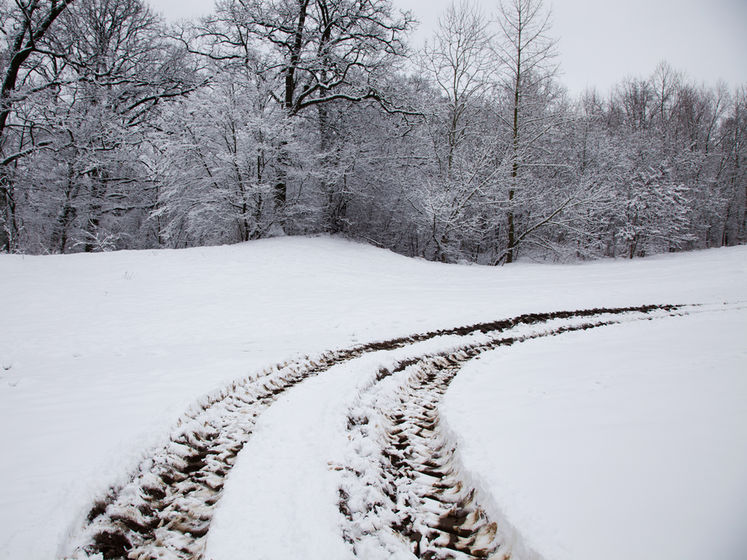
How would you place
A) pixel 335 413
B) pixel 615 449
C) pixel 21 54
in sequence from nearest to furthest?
1. pixel 615 449
2. pixel 335 413
3. pixel 21 54

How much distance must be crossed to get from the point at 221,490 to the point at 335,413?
4.05 feet

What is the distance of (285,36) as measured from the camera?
17.0 meters

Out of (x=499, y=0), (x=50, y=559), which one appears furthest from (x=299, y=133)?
(x=50, y=559)

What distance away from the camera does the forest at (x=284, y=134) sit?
13578 millimetres

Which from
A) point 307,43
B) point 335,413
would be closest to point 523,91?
point 307,43

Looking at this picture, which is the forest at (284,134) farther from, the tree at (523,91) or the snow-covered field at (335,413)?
the snow-covered field at (335,413)

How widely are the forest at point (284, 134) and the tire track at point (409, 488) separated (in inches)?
452

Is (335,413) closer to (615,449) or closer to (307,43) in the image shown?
(615,449)

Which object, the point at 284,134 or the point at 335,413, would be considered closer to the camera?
the point at 335,413

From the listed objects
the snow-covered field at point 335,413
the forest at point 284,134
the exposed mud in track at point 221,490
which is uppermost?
the forest at point 284,134

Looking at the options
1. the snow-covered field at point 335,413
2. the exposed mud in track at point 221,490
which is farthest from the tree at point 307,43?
the exposed mud in track at point 221,490

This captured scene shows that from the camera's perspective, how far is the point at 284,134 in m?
13.7

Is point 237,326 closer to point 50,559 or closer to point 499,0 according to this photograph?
point 50,559

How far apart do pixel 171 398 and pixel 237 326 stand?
3.59 metres
